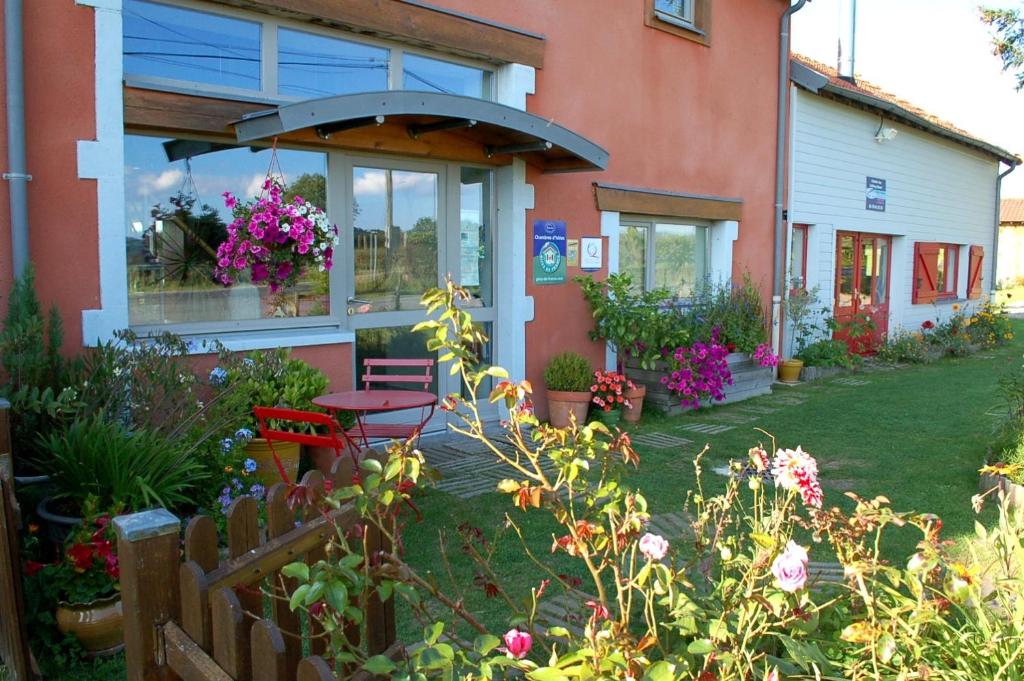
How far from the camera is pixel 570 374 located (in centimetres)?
789

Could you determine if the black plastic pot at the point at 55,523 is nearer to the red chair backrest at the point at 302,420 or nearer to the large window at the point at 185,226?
the red chair backrest at the point at 302,420

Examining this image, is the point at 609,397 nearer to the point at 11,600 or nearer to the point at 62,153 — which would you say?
the point at 62,153

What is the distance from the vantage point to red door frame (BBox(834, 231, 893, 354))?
13539 mm

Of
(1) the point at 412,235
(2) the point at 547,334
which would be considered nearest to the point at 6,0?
(1) the point at 412,235

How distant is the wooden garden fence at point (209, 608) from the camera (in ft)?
5.72

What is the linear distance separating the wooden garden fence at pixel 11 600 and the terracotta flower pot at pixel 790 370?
10.0 meters

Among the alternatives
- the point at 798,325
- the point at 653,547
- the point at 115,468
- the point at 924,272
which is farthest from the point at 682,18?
the point at 653,547

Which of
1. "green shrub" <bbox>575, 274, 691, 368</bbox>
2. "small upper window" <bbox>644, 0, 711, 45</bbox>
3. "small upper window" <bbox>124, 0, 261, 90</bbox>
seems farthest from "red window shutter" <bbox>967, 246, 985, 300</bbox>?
"small upper window" <bbox>124, 0, 261, 90</bbox>

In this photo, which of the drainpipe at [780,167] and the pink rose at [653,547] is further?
the drainpipe at [780,167]

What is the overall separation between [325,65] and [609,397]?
3763mm

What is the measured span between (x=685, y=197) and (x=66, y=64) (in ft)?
21.3

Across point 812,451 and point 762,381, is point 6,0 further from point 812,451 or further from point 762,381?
point 762,381

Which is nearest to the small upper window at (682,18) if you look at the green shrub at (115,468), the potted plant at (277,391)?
the potted plant at (277,391)

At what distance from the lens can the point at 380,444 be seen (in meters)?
6.62
